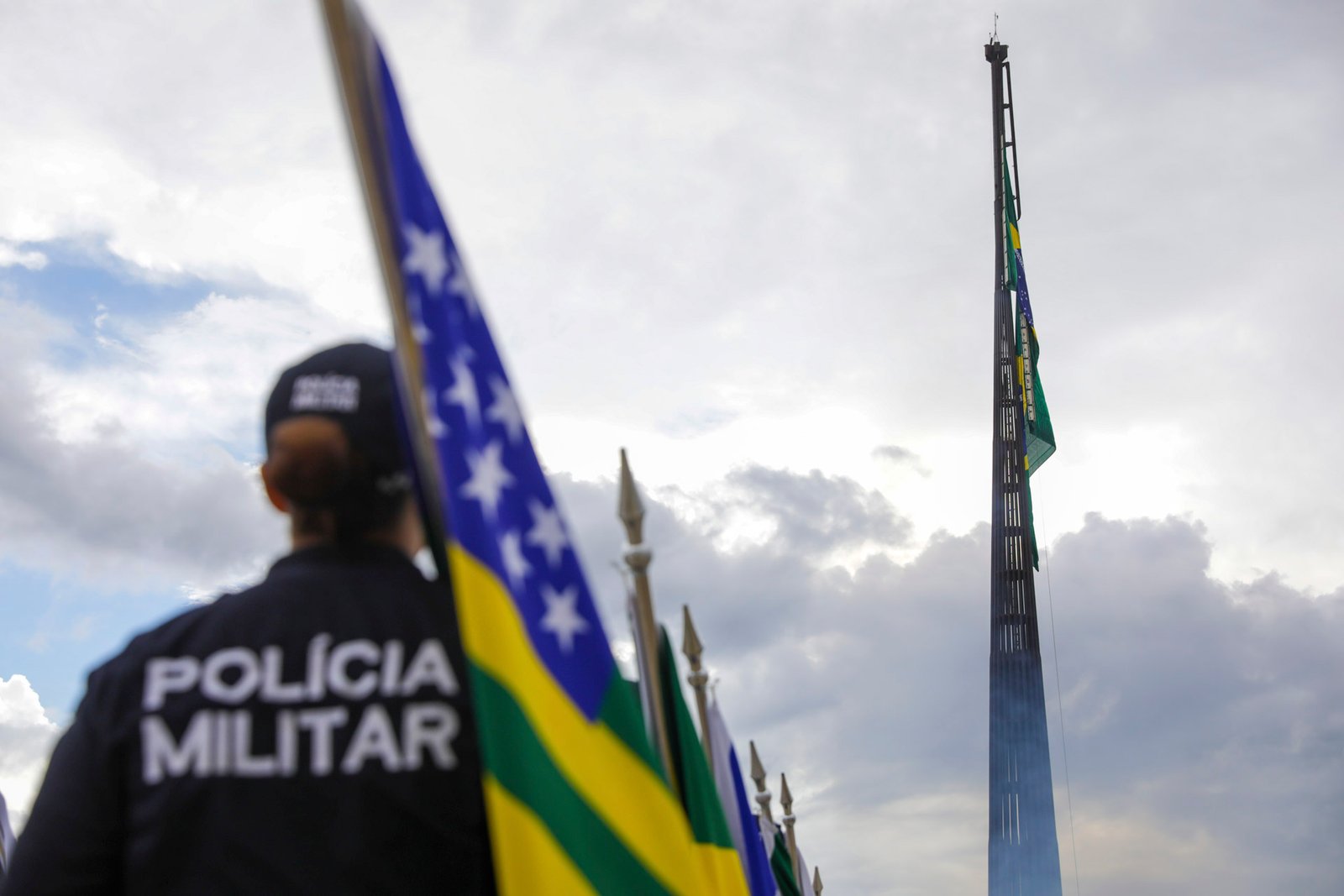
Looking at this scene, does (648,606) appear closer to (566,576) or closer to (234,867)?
(566,576)

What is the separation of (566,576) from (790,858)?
24.2 ft

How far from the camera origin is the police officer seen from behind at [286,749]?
5.33 feet

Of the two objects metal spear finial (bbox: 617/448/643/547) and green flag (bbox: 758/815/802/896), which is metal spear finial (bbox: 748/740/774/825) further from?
metal spear finial (bbox: 617/448/643/547)

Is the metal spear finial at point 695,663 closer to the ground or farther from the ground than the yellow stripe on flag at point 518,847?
farther from the ground

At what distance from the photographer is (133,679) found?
1.73 meters

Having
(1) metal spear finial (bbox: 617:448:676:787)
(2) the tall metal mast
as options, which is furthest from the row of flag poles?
(2) the tall metal mast

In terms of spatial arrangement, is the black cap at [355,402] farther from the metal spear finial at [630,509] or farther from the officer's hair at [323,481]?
the metal spear finial at [630,509]

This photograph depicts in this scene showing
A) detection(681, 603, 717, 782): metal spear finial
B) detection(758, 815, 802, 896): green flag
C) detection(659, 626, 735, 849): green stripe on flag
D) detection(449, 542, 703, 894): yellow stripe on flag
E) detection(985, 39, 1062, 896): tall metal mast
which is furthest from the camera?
detection(985, 39, 1062, 896): tall metal mast

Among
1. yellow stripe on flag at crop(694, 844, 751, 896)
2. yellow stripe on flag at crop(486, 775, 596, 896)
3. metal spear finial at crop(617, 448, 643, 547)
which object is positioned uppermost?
metal spear finial at crop(617, 448, 643, 547)

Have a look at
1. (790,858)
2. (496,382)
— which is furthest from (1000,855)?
(496,382)

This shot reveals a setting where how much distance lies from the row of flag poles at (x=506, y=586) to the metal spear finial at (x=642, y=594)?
143 cm

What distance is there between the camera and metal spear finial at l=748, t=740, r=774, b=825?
843 centimetres

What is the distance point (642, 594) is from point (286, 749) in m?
2.02

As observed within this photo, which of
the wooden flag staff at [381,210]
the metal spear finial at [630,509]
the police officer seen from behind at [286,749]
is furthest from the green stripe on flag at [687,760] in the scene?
the police officer seen from behind at [286,749]
